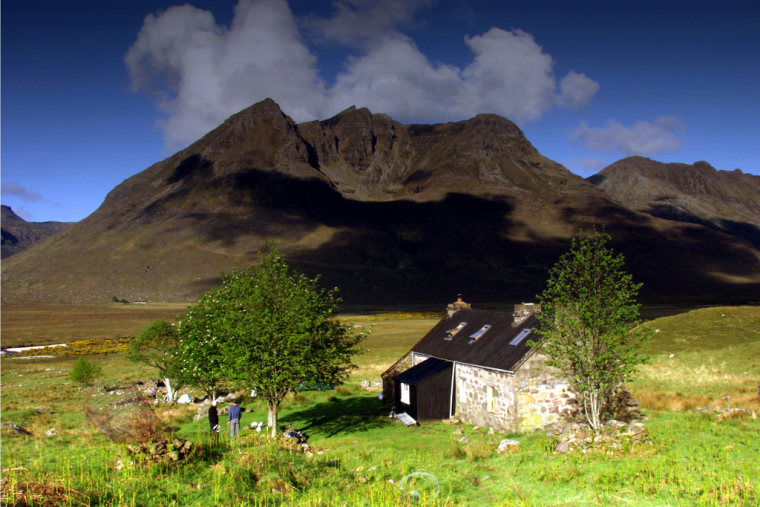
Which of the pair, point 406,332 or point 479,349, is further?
point 406,332

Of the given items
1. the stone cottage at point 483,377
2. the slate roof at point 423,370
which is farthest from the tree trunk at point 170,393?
the slate roof at point 423,370

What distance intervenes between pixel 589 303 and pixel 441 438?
1080cm

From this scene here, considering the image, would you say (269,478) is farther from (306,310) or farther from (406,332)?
(406,332)

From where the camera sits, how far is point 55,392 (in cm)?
4669

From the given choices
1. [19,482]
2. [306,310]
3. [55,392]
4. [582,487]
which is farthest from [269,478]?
[55,392]

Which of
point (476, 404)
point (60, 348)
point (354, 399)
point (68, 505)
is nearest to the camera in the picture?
point (68, 505)

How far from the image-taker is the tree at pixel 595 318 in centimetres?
2289

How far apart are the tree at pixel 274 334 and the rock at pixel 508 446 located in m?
9.97

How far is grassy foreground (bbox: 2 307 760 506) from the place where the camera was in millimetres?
14656

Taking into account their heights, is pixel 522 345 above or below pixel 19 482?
above

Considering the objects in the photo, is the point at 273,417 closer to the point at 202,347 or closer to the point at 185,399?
the point at 202,347

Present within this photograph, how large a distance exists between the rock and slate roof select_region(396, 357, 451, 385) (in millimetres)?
9788

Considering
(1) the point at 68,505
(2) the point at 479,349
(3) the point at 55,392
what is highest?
(2) the point at 479,349

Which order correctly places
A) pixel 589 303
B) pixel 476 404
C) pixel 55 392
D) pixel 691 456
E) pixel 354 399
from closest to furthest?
pixel 691 456 < pixel 589 303 < pixel 476 404 < pixel 354 399 < pixel 55 392
